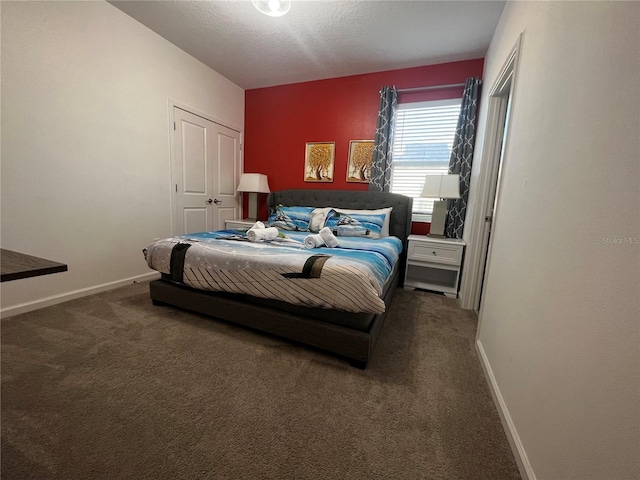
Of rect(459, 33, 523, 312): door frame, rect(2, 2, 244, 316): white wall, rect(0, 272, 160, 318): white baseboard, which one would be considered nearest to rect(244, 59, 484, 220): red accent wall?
rect(459, 33, 523, 312): door frame

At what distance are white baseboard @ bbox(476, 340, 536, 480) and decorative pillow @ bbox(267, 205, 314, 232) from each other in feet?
7.35

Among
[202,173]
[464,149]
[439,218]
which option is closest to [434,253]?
[439,218]

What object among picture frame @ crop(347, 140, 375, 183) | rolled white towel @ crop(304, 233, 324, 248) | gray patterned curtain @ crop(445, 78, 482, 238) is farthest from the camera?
picture frame @ crop(347, 140, 375, 183)

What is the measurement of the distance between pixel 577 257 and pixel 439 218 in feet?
7.51

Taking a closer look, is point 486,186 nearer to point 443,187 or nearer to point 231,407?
point 443,187

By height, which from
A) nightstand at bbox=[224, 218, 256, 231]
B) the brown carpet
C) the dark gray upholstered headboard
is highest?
the dark gray upholstered headboard

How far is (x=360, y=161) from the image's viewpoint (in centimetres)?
356

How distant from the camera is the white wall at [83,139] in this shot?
1.97m

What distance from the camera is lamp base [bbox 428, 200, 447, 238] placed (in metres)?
2.97

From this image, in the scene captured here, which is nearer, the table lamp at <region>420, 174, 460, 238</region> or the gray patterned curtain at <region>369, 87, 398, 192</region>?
the table lamp at <region>420, 174, 460, 238</region>

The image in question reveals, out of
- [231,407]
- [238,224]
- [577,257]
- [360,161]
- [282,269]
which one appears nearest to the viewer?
[577,257]

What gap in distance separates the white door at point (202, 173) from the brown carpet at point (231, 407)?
1.85 m

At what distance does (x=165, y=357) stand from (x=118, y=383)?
0.26 meters

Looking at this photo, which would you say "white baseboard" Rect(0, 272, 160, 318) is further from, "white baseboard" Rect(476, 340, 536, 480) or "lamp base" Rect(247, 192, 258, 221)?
"white baseboard" Rect(476, 340, 536, 480)
